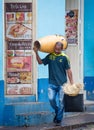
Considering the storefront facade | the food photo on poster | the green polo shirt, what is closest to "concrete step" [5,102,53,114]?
the storefront facade

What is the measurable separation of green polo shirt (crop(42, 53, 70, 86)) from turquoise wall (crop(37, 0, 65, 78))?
3.04 ft

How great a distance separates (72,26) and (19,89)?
3223 mm

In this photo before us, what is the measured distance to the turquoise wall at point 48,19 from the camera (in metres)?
11.7

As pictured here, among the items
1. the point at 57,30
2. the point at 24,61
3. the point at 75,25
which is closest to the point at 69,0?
the point at 75,25

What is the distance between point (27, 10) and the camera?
11688 mm

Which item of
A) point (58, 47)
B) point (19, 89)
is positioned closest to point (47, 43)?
point (58, 47)

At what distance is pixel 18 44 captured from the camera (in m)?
11.7

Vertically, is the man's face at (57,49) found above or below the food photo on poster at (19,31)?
below

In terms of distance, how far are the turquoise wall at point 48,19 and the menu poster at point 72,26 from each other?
186 cm

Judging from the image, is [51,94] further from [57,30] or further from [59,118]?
[57,30]

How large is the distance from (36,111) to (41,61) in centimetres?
129

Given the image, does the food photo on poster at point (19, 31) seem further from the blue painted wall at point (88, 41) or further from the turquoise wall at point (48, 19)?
the blue painted wall at point (88, 41)

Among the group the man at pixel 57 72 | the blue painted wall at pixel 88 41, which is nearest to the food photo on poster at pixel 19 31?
the man at pixel 57 72

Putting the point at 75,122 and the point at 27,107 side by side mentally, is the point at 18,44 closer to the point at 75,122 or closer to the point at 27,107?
the point at 27,107
